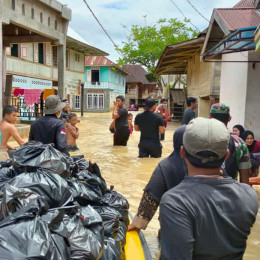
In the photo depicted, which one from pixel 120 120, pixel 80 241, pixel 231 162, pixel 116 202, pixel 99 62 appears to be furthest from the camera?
pixel 99 62

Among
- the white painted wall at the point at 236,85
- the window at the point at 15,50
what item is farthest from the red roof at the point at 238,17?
the window at the point at 15,50

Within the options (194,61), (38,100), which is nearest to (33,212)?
(38,100)

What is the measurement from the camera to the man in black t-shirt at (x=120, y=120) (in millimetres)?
9027

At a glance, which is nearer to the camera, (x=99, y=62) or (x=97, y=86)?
(x=99, y=62)

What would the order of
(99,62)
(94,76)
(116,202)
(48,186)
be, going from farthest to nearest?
(94,76) → (99,62) → (116,202) → (48,186)

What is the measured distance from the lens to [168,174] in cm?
258

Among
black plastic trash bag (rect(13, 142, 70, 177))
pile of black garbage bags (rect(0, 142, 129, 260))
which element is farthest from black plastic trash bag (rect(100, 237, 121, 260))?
black plastic trash bag (rect(13, 142, 70, 177))

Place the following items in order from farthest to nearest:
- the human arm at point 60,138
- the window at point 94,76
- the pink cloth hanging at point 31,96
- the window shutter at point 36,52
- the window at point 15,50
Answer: the window at point 94,76 → the window shutter at point 36,52 → the window at point 15,50 → the pink cloth hanging at point 31,96 → the human arm at point 60,138

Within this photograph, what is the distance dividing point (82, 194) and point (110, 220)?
312 millimetres

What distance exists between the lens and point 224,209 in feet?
4.83

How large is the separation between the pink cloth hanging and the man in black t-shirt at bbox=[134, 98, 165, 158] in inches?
363

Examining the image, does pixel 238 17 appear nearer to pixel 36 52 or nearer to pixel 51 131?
pixel 51 131

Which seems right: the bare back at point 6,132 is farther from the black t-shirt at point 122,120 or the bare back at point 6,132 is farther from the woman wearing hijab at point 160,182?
the black t-shirt at point 122,120

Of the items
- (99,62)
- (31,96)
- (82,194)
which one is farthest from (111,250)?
(99,62)
